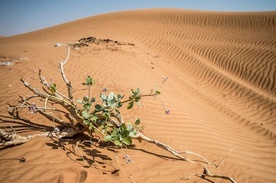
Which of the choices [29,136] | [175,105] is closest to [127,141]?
[29,136]

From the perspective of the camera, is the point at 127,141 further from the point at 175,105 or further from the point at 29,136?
the point at 175,105

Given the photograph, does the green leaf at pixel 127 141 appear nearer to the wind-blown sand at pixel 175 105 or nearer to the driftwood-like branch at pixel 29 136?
the wind-blown sand at pixel 175 105

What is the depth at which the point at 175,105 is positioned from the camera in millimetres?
4930

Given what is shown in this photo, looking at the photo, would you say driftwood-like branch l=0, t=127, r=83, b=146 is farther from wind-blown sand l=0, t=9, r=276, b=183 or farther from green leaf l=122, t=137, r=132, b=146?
green leaf l=122, t=137, r=132, b=146

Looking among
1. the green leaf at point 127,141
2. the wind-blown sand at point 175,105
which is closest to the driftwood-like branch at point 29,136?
the wind-blown sand at point 175,105

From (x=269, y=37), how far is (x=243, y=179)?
41.8 feet

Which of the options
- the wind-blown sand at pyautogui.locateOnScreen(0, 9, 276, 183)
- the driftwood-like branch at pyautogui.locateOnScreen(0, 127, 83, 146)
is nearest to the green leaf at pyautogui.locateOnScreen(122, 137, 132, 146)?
the wind-blown sand at pyautogui.locateOnScreen(0, 9, 276, 183)

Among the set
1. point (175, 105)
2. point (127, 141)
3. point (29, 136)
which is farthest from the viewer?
point (175, 105)

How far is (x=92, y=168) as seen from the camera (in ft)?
8.07

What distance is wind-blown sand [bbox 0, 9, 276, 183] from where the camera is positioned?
2.54 meters

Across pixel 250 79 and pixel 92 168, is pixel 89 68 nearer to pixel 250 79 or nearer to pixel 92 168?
pixel 92 168

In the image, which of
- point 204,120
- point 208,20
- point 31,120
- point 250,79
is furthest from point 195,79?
point 208,20

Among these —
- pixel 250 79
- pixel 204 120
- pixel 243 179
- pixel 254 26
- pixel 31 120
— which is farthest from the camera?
pixel 254 26

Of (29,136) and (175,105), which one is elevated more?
(29,136)
